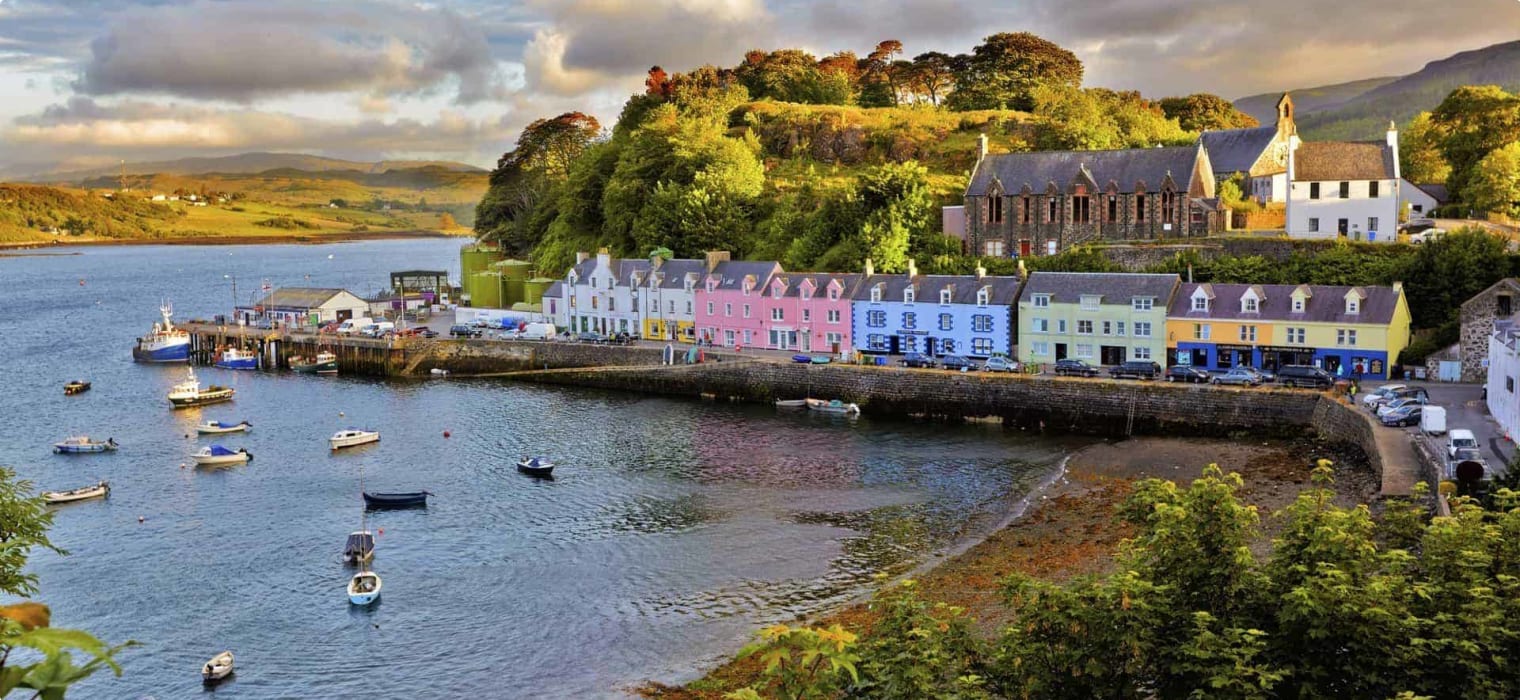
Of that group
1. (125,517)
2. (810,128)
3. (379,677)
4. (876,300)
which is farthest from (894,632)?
(810,128)

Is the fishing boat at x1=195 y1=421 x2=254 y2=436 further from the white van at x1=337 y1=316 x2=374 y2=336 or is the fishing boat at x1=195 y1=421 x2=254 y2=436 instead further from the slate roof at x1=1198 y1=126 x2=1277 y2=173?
the slate roof at x1=1198 y1=126 x2=1277 y2=173

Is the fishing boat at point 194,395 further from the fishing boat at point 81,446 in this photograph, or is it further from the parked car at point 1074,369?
the parked car at point 1074,369

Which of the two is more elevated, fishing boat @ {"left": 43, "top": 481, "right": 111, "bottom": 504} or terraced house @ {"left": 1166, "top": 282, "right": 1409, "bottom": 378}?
terraced house @ {"left": 1166, "top": 282, "right": 1409, "bottom": 378}

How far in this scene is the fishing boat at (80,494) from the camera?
41.5m

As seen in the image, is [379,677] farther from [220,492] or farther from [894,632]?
[220,492]

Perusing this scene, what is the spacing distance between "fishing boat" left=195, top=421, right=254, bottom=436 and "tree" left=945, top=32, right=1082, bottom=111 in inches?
3047

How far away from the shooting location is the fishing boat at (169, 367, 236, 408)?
6147 cm

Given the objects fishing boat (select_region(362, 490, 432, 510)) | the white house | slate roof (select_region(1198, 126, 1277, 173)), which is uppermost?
slate roof (select_region(1198, 126, 1277, 173))

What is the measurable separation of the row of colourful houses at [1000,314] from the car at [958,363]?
1.42 meters

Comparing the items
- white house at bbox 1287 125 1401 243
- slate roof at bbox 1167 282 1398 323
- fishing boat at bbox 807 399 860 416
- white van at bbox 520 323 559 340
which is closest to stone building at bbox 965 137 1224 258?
white house at bbox 1287 125 1401 243

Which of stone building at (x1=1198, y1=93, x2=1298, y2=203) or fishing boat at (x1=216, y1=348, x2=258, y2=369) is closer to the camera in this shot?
stone building at (x1=1198, y1=93, x2=1298, y2=203)

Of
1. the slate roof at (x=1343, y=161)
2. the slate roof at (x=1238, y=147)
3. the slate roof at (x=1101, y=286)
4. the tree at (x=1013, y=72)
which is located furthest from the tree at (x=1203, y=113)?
the slate roof at (x=1101, y=286)

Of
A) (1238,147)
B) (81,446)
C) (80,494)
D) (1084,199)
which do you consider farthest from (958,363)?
(81,446)

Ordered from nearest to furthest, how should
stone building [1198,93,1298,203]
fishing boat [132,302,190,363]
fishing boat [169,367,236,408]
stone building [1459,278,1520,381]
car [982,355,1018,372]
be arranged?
stone building [1459,278,1520,381]
car [982,355,1018,372]
fishing boat [169,367,236,408]
stone building [1198,93,1298,203]
fishing boat [132,302,190,363]
